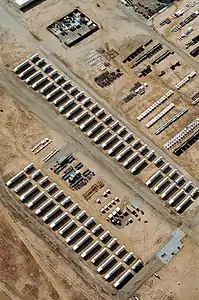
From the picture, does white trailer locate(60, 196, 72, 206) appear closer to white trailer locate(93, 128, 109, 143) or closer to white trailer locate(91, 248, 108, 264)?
white trailer locate(91, 248, 108, 264)

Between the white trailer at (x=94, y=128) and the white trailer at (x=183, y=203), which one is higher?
the white trailer at (x=94, y=128)

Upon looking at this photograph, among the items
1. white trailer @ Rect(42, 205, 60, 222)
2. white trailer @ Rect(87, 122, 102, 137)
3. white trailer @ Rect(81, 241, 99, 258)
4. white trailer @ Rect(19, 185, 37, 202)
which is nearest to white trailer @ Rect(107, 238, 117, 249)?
white trailer @ Rect(81, 241, 99, 258)

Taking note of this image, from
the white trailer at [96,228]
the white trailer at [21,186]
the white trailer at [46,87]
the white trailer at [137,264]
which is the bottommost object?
the white trailer at [137,264]

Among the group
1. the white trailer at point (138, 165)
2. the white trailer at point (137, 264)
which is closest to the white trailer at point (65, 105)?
the white trailer at point (138, 165)

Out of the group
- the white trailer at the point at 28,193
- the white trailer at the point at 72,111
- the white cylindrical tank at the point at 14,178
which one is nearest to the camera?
the white trailer at the point at 28,193

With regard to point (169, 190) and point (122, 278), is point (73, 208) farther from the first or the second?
point (169, 190)

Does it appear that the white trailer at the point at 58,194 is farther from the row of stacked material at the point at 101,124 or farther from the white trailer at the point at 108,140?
the white trailer at the point at 108,140

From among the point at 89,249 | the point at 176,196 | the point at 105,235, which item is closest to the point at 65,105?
the point at 105,235
